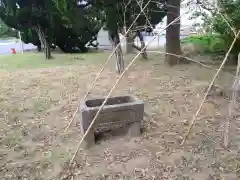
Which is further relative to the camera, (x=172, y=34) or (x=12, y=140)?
(x=172, y=34)

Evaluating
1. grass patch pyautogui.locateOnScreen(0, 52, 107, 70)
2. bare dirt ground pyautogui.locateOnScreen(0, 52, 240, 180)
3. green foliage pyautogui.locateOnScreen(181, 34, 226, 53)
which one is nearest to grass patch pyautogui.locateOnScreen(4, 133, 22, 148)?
bare dirt ground pyautogui.locateOnScreen(0, 52, 240, 180)

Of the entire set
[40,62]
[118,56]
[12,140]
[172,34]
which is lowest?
[12,140]

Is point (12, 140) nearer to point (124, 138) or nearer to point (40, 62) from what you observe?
point (124, 138)

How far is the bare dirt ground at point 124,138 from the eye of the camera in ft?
8.79

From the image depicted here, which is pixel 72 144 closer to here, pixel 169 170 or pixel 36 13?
pixel 169 170

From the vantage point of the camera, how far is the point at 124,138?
128 inches

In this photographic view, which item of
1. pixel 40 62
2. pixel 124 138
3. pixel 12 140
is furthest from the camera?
pixel 40 62

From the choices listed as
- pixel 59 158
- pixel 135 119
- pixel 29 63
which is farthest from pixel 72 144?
pixel 29 63

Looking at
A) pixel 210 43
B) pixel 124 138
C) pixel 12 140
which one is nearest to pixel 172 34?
pixel 210 43

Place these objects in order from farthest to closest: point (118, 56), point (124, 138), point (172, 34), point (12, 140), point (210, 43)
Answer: point (210, 43) → point (172, 34) → point (118, 56) → point (12, 140) → point (124, 138)

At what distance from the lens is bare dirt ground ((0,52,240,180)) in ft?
8.79

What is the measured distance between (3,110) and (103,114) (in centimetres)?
220

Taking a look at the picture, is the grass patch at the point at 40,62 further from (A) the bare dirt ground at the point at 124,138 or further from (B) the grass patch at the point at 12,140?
(B) the grass patch at the point at 12,140

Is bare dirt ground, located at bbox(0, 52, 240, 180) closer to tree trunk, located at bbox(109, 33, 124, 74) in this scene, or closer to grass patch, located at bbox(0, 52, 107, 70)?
tree trunk, located at bbox(109, 33, 124, 74)
